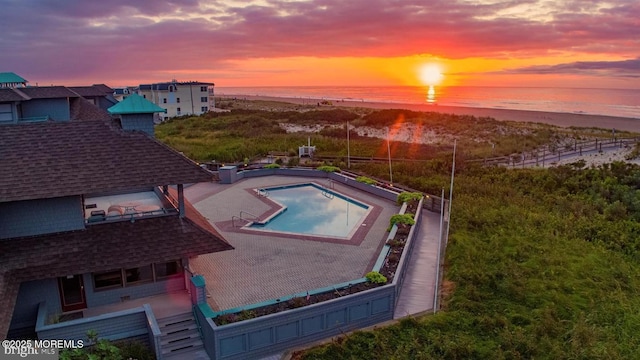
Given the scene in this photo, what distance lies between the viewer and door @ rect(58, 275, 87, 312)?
12.8 meters

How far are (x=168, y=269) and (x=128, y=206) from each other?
3227 mm

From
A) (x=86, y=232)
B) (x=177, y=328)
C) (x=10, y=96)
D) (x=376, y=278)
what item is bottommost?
(x=177, y=328)

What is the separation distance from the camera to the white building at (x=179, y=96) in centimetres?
7862

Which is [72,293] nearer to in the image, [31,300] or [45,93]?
[31,300]

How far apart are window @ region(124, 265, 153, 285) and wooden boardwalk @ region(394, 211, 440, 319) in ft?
26.2

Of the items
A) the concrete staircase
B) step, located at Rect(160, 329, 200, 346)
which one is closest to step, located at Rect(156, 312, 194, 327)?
the concrete staircase

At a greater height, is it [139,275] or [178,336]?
[139,275]

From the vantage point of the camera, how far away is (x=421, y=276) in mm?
16516

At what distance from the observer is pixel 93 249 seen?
12.6 metres

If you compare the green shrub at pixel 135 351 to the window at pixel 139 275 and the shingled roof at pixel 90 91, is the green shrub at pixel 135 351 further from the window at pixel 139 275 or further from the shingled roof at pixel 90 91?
the shingled roof at pixel 90 91

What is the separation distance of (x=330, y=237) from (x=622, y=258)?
477 inches

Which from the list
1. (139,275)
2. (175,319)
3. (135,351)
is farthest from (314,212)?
(135,351)

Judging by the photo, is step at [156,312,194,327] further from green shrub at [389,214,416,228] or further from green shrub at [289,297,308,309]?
green shrub at [389,214,416,228]

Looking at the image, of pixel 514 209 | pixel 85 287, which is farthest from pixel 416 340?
pixel 514 209
